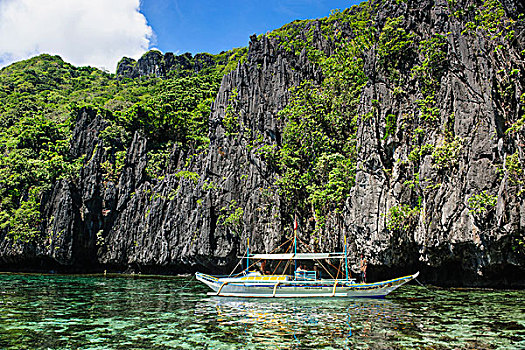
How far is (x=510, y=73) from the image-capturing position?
1032 inches

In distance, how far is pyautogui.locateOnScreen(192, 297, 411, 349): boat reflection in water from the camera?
1349 centimetres

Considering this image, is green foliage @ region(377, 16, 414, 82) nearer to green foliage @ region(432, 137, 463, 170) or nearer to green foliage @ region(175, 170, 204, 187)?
green foliage @ region(432, 137, 463, 170)

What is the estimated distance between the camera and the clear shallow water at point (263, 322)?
43.5 ft

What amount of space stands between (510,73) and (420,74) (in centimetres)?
826

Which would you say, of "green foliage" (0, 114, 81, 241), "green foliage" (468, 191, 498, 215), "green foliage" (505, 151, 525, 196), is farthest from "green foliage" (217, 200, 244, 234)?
"green foliage" (505, 151, 525, 196)

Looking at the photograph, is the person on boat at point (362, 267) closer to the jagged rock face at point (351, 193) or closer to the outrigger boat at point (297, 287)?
the jagged rock face at point (351, 193)

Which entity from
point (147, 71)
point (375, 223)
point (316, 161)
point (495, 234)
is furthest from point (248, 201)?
point (147, 71)

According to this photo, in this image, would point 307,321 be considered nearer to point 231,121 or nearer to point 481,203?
point 481,203

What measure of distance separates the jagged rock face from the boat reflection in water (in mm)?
8882

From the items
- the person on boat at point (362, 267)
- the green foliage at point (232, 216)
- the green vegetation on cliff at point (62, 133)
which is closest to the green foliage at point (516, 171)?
the person on boat at point (362, 267)

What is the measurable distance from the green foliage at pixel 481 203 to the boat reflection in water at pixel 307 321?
8.98 m

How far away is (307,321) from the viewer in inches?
682

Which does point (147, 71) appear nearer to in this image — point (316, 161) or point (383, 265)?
point (316, 161)

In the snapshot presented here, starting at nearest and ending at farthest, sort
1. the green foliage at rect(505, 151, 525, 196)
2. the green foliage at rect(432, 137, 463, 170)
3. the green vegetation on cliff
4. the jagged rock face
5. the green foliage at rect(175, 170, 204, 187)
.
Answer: the green foliage at rect(505, 151, 525, 196) < the jagged rock face < the green foliage at rect(432, 137, 463, 170) < the green foliage at rect(175, 170, 204, 187) < the green vegetation on cliff
